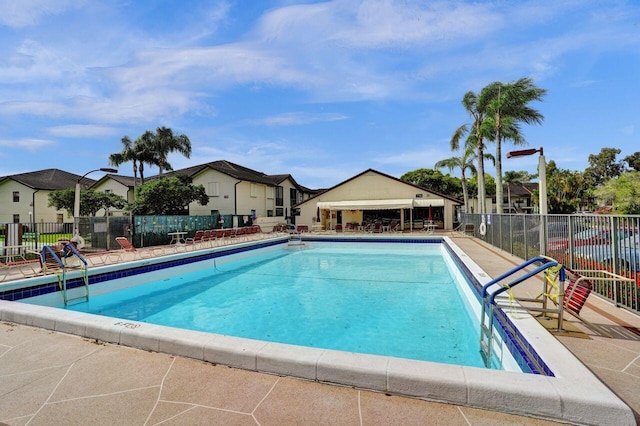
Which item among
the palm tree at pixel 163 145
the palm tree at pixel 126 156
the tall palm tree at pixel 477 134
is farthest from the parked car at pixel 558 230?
the palm tree at pixel 126 156

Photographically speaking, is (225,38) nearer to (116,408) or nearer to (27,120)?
(116,408)

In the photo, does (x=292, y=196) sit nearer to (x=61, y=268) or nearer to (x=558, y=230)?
(x=61, y=268)

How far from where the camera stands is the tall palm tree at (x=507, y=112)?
2105 cm

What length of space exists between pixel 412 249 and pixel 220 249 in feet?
38.1

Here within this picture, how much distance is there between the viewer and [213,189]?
111 ft

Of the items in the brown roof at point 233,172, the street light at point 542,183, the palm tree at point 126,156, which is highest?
the palm tree at point 126,156

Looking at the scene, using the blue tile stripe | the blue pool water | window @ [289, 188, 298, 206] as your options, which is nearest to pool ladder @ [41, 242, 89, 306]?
the blue tile stripe

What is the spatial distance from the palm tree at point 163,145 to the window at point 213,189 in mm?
7875

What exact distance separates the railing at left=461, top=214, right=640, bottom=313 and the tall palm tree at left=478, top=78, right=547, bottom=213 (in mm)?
11320

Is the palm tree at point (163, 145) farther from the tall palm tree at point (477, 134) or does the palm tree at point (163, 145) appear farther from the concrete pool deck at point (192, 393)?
the concrete pool deck at point (192, 393)

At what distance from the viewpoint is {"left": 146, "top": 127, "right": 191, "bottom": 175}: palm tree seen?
36.8 meters

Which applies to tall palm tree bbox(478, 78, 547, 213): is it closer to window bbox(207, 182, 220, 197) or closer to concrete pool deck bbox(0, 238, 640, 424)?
concrete pool deck bbox(0, 238, 640, 424)

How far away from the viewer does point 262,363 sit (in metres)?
3.36

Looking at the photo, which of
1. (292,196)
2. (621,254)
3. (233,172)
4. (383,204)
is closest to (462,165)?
(383,204)
